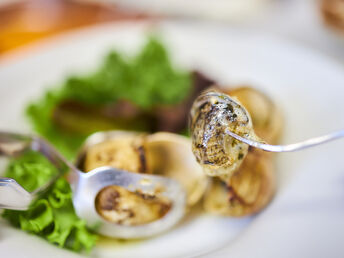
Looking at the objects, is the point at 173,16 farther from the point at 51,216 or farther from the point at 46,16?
the point at 51,216

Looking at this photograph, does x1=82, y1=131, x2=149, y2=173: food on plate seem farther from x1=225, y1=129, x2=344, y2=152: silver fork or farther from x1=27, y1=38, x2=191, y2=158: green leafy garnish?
x1=27, y1=38, x2=191, y2=158: green leafy garnish

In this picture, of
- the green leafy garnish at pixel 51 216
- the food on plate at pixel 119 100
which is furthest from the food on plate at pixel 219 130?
the food on plate at pixel 119 100

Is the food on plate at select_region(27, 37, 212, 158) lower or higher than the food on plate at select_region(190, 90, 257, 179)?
higher

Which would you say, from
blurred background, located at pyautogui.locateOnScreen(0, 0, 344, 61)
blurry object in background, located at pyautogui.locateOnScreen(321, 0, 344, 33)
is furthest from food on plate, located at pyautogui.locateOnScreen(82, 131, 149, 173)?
blurred background, located at pyautogui.locateOnScreen(0, 0, 344, 61)

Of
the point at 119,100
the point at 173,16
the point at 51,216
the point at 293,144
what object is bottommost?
the point at 51,216

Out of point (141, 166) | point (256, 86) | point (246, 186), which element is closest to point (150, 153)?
point (141, 166)

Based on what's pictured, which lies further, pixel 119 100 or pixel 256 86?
pixel 119 100
